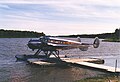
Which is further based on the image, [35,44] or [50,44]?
[35,44]

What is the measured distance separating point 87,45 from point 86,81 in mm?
21459

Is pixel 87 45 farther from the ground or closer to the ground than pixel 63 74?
farther from the ground

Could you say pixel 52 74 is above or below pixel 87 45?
below

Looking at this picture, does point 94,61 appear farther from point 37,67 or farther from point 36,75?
point 36,75

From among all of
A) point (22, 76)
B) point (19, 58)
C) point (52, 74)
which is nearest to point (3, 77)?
point (22, 76)

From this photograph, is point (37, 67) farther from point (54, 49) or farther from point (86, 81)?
point (86, 81)

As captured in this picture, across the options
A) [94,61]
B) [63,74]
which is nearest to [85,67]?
[63,74]

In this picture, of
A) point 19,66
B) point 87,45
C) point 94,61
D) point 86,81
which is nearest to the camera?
point 86,81

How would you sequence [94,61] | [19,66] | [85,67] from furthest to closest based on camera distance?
[94,61] < [19,66] < [85,67]

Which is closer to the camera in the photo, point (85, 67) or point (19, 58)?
point (85, 67)

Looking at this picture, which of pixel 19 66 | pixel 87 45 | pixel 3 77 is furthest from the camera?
pixel 87 45

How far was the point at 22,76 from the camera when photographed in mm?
32656

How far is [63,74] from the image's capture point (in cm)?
3481

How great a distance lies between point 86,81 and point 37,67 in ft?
45.0
